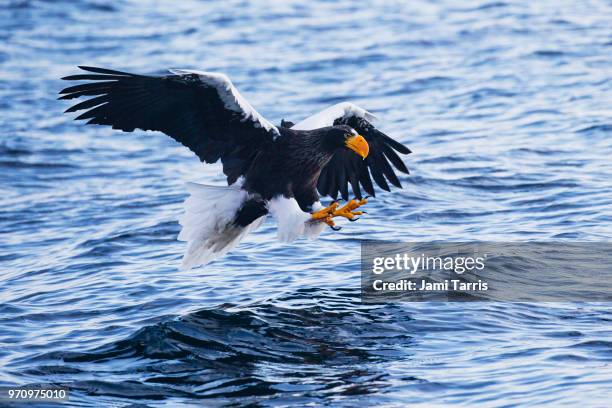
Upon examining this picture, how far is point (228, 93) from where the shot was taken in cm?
770

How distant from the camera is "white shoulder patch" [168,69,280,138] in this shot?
753 cm

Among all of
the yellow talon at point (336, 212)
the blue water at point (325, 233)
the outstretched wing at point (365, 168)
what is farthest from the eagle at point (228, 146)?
the outstretched wing at point (365, 168)

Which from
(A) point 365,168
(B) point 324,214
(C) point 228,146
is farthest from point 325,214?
(A) point 365,168

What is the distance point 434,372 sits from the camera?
650cm

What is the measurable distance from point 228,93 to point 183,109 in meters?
0.45

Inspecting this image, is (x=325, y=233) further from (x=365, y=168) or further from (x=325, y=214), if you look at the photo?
(x=325, y=214)

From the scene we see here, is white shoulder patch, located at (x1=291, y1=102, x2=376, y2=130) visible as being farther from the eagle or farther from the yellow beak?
the yellow beak

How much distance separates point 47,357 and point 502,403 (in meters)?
3.00

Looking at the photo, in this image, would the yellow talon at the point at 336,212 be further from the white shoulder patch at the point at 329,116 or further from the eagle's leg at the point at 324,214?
the white shoulder patch at the point at 329,116

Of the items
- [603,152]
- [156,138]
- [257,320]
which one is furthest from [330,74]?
[257,320]

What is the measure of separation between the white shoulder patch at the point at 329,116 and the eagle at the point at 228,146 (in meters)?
0.01

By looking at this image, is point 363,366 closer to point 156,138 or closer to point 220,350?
point 220,350

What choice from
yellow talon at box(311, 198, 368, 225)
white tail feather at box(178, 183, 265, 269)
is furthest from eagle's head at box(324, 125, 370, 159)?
white tail feather at box(178, 183, 265, 269)

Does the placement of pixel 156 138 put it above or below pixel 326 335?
above
